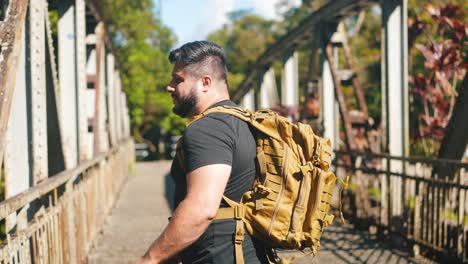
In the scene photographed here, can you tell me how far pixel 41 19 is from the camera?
5035 millimetres

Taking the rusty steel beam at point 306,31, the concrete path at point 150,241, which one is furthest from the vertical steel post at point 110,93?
the rusty steel beam at point 306,31

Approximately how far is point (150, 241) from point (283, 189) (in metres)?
6.24

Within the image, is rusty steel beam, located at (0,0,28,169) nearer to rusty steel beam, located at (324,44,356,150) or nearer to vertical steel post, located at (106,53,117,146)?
rusty steel beam, located at (324,44,356,150)

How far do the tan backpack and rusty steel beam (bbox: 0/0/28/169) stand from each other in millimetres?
1170

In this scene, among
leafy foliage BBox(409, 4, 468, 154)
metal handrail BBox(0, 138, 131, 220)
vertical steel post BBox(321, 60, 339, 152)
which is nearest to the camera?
metal handrail BBox(0, 138, 131, 220)

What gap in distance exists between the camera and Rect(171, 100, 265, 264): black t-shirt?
253cm

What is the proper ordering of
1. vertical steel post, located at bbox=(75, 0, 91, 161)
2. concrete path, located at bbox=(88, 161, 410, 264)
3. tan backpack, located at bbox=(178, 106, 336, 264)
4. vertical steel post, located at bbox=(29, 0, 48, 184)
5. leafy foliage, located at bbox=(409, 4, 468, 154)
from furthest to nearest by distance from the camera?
leafy foliage, located at bbox=(409, 4, 468, 154) → vertical steel post, located at bbox=(75, 0, 91, 161) → concrete path, located at bbox=(88, 161, 410, 264) → vertical steel post, located at bbox=(29, 0, 48, 184) → tan backpack, located at bbox=(178, 106, 336, 264)

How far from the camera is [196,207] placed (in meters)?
2.45

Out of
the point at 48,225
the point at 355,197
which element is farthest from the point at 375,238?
the point at 48,225

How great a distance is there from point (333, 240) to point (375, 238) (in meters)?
0.57

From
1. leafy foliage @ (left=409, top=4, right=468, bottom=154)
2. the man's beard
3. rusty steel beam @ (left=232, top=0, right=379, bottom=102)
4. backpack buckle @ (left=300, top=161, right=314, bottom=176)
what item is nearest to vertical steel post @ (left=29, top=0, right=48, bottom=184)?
the man's beard

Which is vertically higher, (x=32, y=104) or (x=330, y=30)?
(x=330, y=30)

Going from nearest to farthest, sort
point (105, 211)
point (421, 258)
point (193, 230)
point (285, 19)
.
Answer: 1. point (193, 230)
2. point (421, 258)
3. point (105, 211)
4. point (285, 19)

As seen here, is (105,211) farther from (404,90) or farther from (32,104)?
(32,104)
